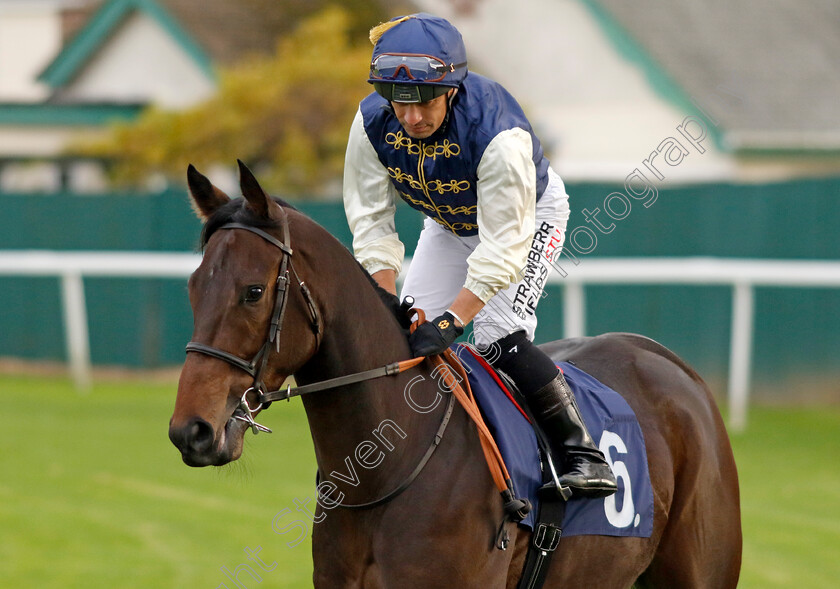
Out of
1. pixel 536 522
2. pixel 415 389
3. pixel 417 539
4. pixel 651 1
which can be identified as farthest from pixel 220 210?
pixel 651 1

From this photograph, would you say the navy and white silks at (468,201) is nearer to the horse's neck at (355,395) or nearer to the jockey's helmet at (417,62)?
the jockey's helmet at (417,62)

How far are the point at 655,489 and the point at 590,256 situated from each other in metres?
6.26

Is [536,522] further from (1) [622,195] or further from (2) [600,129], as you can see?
(2) [600,129]

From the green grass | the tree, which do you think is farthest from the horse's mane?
the tree

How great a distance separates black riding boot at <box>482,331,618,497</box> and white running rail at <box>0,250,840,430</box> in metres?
4.69

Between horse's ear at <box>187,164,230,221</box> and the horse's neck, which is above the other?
horse's ear at <box>187,164,230,221</box>

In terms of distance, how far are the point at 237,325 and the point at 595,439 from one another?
1.35 metres

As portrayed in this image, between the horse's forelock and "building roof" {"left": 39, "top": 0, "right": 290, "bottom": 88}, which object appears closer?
A: the horse's forelock

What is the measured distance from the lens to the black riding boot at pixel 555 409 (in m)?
3.44

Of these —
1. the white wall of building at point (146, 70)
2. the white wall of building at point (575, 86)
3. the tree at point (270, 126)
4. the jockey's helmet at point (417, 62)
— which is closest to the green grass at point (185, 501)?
the jockey's helmet at point (417, 62)

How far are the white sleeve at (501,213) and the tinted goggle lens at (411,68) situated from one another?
26 cm

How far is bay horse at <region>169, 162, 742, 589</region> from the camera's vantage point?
8.94 feet

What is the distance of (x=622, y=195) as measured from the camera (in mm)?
9953

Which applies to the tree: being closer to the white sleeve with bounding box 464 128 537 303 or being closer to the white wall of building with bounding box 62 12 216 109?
the white wall of building with bounding box 62 12 216 109
